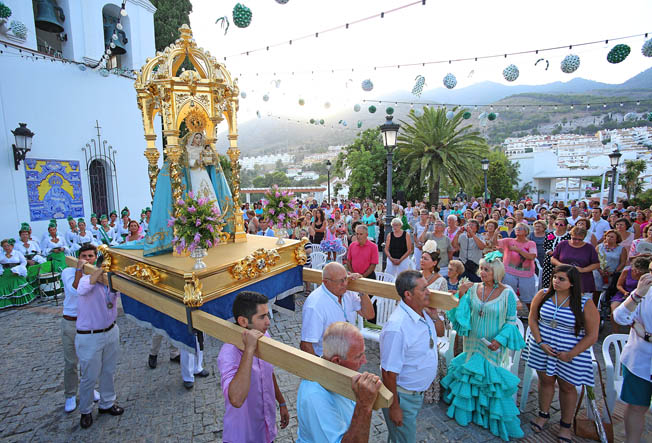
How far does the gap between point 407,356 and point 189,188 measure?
3.10 meters

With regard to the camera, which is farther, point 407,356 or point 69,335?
point 69,335

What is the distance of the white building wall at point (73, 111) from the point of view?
10.3m

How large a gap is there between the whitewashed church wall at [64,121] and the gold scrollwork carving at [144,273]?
10653 mm

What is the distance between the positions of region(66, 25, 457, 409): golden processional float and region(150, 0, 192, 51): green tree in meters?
17.1

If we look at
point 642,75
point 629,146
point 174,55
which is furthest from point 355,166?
point 642,75

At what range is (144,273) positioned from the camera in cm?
311

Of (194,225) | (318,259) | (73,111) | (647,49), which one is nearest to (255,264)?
(194,225)

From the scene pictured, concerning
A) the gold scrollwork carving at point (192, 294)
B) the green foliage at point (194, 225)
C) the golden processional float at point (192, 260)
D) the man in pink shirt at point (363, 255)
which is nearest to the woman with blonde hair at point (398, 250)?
the man in pink shirt at point (363, 255)

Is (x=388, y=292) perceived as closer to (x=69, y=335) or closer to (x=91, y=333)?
(x=91, y=333)

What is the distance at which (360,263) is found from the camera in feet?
20.5

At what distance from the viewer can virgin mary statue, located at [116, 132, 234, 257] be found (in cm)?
367

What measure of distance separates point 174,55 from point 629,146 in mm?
74655

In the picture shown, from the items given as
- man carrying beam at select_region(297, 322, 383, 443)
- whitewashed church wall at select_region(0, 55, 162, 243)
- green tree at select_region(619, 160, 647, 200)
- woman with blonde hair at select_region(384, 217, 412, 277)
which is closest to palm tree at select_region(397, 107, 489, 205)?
woman with blonde hair at select_region(384, 217, 412, 277)

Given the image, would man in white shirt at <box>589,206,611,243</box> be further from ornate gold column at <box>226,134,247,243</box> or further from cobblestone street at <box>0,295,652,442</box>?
ornate gold column at <box>226,134,247,243</box>
